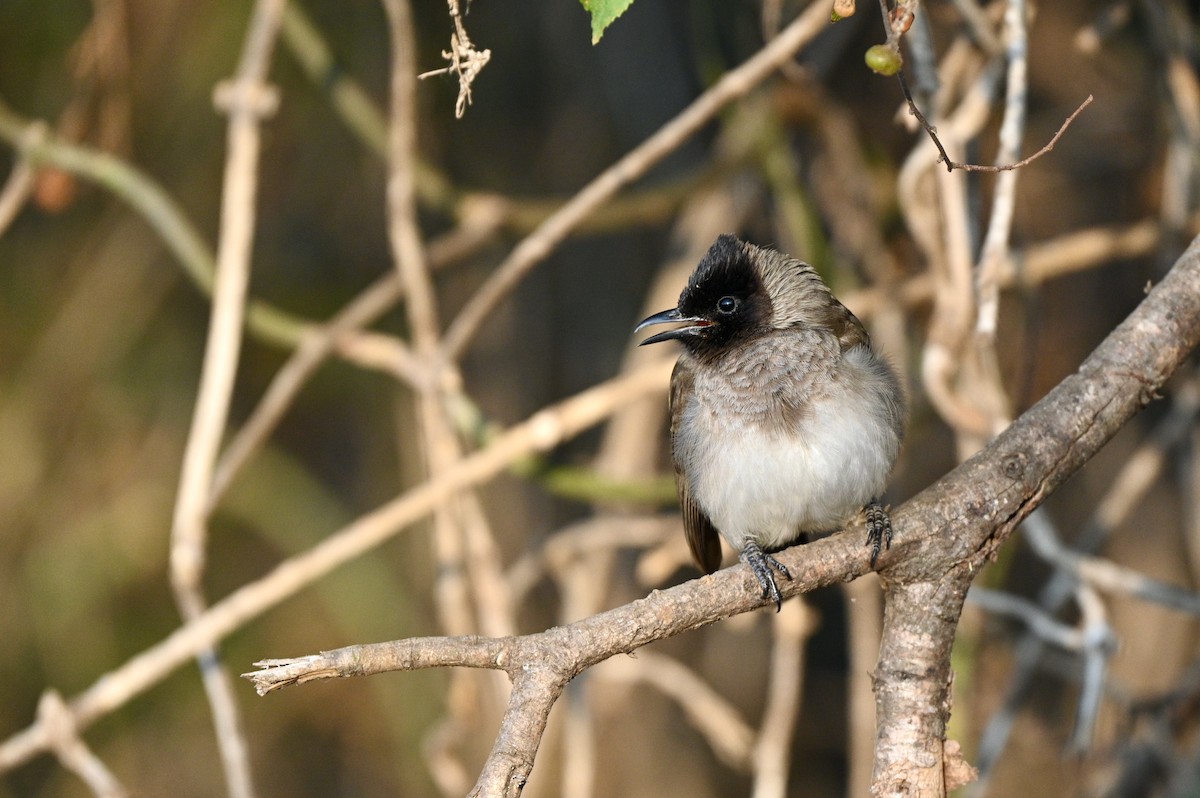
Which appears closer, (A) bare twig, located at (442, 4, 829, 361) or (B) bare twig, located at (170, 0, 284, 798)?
(A) bare twig, located at (442, 4, 829, 361)

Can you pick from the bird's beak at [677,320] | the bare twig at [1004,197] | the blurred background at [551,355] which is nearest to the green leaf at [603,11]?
the bare twig at [1004,197]

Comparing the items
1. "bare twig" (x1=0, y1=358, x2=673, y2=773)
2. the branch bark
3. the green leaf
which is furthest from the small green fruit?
"bare twig" (x1=0, y1=358, x2=673, y2=773)

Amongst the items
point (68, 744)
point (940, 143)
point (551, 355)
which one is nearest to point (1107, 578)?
point (940, 143)

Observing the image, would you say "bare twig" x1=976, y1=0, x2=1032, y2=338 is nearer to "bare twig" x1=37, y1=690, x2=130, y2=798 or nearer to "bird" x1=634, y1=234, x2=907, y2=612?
"bird" x1=634, y1=234, x2=907, y2=612

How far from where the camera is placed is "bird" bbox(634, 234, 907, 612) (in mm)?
2662

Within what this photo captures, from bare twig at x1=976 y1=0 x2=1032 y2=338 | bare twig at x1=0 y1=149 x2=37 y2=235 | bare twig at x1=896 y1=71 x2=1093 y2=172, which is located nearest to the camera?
bare twig at x1=896 y1=71 x2=1093 y2=172

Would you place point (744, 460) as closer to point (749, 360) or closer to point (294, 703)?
point (749, 360)

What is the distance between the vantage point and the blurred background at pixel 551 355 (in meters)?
3.77

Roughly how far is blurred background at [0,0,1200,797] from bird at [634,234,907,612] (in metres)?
0.46

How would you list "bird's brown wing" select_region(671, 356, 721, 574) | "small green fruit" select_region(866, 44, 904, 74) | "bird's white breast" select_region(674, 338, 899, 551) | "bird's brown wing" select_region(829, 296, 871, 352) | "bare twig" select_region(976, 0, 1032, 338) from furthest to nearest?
"bird's brown wing" select_region(671, 356, 721, 574)
"bird's brown wing" select_region(829, 296, 871, 352)
"bird's white breast" select_region(674, 338, 899, 551)
"bare twig" select_region(976, 0, 1032, 338)
"small green fruit" select_region(866, 44, 904, 74)

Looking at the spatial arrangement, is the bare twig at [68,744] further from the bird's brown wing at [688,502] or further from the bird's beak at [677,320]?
the bird's beak at [677,320]

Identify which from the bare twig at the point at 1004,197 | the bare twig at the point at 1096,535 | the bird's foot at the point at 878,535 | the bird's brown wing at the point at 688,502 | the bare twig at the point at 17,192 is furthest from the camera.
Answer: the bare twig at the point at 17,192

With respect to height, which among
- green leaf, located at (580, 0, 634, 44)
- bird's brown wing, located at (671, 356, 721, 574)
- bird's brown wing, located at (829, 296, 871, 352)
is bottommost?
green leaf, located at (580, 0, 634, 44)

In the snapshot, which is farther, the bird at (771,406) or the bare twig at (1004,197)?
the bird at (771,406)
